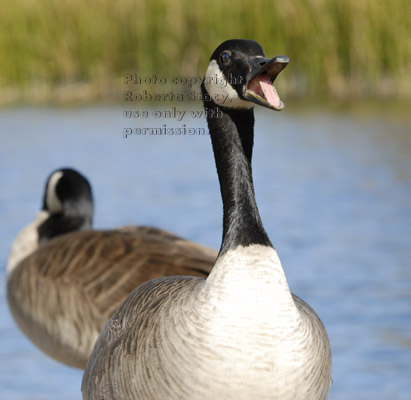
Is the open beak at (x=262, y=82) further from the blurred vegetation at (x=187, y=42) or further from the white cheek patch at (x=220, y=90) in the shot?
the blurred vegetation at (x=187, y=42)

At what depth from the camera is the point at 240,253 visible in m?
3.04

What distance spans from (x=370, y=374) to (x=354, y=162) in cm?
823

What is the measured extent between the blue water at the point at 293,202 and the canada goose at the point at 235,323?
2170mm

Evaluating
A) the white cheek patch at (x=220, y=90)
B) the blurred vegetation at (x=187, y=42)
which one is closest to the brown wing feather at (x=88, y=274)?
the white cheek patch at (x=220, y=90)

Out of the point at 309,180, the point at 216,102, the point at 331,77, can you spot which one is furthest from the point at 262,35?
the point at 216,102

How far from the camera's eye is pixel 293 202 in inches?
420

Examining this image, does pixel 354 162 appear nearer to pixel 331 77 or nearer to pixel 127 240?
pixel 331 77

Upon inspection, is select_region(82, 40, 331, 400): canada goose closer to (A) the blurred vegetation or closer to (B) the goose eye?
(B) the goose eye

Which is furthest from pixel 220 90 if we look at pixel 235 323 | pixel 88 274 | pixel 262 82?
pixel 88 274

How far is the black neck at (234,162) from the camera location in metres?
3.23

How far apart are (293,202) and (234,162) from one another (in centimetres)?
738

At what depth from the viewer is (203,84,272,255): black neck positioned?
3.23 metres

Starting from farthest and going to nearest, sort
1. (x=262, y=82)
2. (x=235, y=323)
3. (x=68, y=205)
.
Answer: (x=68, y=205) → (x=262, y=82) → (x=235, y=323)

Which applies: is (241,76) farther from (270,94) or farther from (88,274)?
(88,274)
